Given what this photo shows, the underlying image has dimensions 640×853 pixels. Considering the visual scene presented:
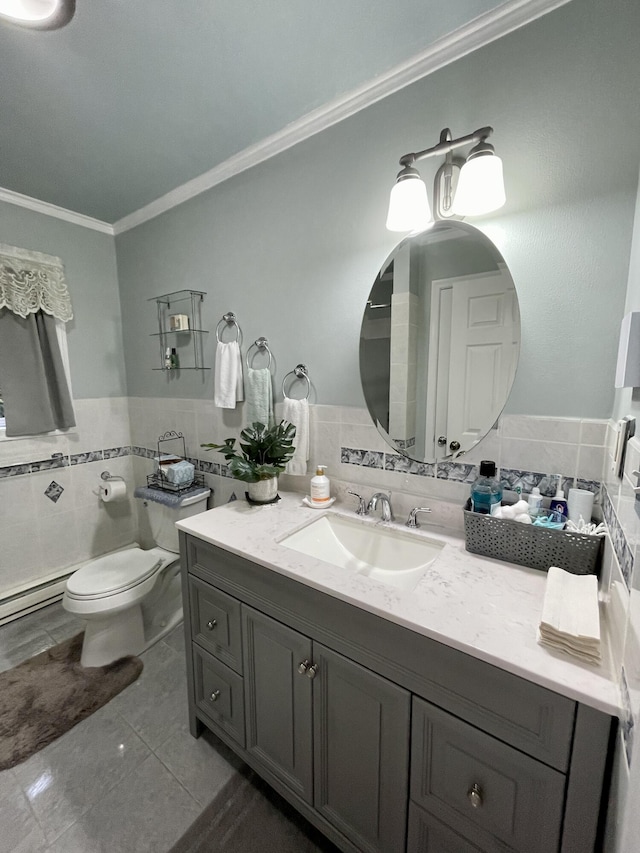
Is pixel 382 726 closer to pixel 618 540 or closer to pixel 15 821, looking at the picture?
pixel 618 540

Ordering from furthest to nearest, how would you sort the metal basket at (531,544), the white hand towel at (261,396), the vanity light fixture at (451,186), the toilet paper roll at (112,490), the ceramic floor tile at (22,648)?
the toilet paper roll at (112,490) → the ceramic floor tile at (22,648) → the white hand towel at (261,396) → the vanity light fixture at (451,186) → the metal basket at (531,544)

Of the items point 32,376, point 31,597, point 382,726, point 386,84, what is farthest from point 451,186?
point 31,597

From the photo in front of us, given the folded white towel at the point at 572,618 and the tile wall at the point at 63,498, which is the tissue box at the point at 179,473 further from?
the folded white towel at the point at 572,618

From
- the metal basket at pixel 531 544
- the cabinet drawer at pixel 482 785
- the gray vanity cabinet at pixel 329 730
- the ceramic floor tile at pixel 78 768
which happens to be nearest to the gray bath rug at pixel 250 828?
the gray vanity cabinet at pixel 329 730

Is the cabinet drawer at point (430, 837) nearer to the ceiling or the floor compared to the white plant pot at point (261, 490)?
nearer to the floor

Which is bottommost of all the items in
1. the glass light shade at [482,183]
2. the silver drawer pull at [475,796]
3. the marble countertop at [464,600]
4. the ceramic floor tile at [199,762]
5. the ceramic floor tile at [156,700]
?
the ceramic floor tile at [156,700]

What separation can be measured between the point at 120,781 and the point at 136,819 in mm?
160

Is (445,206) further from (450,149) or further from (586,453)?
(586,453)

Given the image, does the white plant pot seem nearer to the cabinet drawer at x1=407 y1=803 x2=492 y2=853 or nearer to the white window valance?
the cabinet drawer at x1=407 y1=803 x2=492 y2=853

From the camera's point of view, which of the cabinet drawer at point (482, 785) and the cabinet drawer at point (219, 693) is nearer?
the cabinet drawer at point (482, 785)

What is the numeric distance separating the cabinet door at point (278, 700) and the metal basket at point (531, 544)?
0.57 m

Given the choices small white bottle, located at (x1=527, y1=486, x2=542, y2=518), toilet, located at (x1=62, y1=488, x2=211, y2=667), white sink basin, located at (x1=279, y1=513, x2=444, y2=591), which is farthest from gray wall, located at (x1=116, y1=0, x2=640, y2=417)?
toilet, located at (x1=62, y1=488, x2=211, y2=667)

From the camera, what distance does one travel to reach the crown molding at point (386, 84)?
3.14 feet

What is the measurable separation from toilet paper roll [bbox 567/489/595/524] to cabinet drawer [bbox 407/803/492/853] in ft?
2.53
